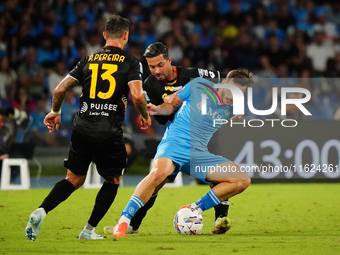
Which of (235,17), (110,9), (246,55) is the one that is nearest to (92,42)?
(110,9)

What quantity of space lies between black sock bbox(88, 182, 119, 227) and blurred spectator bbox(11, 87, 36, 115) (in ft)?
23.8

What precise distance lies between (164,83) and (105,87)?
46.9 inches

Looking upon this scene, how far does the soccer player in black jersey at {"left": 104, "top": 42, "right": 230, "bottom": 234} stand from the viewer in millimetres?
7117

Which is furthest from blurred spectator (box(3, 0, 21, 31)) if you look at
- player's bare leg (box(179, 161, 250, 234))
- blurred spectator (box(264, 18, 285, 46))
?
player's bare leg (box(179, 161, 250, 234))

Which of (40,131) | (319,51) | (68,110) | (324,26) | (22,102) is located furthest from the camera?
(324,26)

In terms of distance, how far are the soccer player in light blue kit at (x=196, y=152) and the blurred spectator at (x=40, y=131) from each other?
633 centimetres

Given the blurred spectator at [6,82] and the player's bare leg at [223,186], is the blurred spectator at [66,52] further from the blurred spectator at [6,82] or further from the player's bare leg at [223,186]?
the player's bare leg at [223,186]

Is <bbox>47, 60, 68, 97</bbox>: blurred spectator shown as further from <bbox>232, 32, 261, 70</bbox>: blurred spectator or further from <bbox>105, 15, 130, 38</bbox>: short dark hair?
A: <bbox>105, 15, 130, 38</bbox>: short dark hair

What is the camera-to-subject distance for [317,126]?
521 inches

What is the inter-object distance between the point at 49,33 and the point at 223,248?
10520 millimetres

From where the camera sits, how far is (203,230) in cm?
748

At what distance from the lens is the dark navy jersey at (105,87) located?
21.3 feet

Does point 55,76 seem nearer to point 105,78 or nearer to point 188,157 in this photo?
point 188,157

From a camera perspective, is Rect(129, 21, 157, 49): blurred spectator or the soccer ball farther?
Rect(129, 21, 157, 49): blurred spectator
